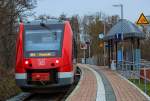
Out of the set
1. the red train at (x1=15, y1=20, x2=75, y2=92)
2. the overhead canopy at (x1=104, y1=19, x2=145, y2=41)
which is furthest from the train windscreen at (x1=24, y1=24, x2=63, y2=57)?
the overhead canopy at (x1=104, y1=19, x2=145, y2=41)

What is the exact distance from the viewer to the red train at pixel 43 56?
21609 mm

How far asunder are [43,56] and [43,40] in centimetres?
93

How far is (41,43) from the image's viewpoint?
22359mm

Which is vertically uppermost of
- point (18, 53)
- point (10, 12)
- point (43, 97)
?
point (10, 12)

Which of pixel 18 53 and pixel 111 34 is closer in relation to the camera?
pixel 18 53

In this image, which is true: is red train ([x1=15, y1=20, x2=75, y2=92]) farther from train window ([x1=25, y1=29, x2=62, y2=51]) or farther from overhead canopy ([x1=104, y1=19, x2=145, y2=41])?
overhead canopy ([x1=104, y1=19, x2=145, y2=41])

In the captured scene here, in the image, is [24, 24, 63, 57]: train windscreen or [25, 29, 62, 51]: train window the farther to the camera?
[25, 29, 62, 51]: train window

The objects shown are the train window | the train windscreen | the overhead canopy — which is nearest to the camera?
the train windscreen

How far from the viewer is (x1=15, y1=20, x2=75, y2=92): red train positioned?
21.6 meters

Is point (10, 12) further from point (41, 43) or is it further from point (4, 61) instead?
point (41, 43)

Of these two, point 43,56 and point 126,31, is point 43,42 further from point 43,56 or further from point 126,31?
point 126,31

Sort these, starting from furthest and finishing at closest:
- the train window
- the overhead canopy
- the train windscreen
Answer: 1. the overhead canopy
2. the train window
3. the train windscreen

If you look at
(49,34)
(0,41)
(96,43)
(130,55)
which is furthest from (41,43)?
(96,43)

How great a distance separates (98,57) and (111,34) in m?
27.8
